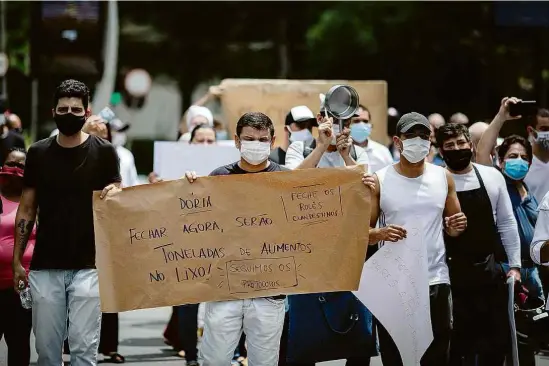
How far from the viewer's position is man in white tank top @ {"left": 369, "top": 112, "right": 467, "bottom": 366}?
24.8 feet

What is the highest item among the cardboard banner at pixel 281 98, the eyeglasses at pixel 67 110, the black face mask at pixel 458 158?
the cardboard banner at pixel 281 98

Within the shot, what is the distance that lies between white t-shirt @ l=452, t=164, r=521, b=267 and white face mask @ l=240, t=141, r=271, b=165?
145 centimetres

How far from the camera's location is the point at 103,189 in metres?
7.15

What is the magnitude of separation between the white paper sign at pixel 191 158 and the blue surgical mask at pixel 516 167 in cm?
222

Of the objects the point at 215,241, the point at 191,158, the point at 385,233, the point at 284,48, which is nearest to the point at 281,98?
the point at 191,158

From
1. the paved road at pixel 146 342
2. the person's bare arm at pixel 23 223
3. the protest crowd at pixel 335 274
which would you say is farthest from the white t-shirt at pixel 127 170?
the person's bare arm at pixel 23 223

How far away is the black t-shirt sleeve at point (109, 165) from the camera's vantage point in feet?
23.8

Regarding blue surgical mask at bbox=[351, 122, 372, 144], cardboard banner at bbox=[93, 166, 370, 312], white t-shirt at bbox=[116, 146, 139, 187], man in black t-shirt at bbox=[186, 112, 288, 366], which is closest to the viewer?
man in black t-shirt at bbox=[186, 112, 288, 366]

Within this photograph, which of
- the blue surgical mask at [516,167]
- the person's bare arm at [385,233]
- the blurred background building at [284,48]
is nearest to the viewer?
the person's bare arm at [385,233]

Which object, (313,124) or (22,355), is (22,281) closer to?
(22,355)

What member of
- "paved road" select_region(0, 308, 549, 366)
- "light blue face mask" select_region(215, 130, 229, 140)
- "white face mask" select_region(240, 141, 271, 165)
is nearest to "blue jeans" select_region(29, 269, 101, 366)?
"white face mask" select_region(240, 141, 271, 165)

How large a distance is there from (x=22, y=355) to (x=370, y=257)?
239cm

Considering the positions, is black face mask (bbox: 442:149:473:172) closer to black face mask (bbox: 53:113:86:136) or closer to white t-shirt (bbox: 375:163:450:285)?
white t-shirt (bbox: 375:163:450:285)

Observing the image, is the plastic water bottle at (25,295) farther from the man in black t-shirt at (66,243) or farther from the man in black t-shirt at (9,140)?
the man in black t-shirt at (9,140)
